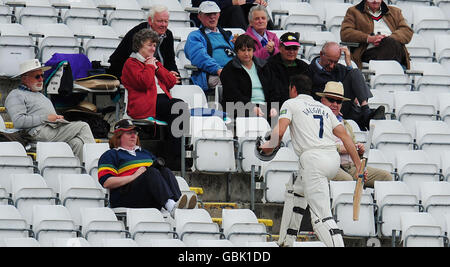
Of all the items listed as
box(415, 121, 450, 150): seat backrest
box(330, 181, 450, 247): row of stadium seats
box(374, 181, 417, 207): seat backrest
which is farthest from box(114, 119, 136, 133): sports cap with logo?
box(415, 121, 450, 150): seat backrest

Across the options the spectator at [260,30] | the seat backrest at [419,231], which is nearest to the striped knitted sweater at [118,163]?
the seat backrest at [419,231]

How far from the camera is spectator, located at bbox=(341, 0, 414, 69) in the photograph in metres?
17.5

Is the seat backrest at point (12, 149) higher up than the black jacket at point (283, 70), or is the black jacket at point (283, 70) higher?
the black jacket at point (283, 70)

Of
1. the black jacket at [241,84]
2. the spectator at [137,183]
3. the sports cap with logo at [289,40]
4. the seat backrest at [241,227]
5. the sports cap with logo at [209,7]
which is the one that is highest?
the sports cap with logo at [209,7]

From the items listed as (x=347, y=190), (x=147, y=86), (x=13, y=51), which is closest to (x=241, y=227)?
(x=347, y=190)

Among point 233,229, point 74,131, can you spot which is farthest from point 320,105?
point 74,131

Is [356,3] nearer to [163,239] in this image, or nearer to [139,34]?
[139,34]

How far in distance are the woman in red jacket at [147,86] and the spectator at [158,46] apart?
0.40 m

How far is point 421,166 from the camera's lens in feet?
50.3

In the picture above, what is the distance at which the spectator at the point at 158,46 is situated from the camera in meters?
15.7

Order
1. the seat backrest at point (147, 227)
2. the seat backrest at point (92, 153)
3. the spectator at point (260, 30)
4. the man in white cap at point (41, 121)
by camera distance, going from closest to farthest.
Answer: the seat backrest at point (147, 227) → the seat backrest at point (92, 153) → the man in white cap at point (41, 121) → the spectator at point (260, 30)

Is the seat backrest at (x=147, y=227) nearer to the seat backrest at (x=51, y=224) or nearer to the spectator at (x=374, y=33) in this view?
the seat backrest at (x=51, y=224)

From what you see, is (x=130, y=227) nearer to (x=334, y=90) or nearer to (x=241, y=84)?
(x=334, y=90)

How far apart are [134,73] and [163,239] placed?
111 inches
